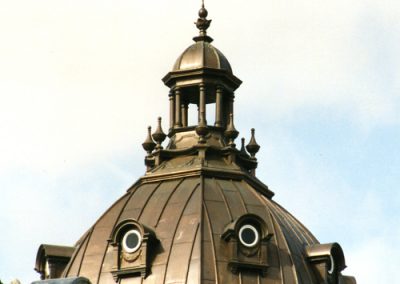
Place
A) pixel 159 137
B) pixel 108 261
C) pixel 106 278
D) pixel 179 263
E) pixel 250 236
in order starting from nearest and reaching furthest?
pixel 179 263 → pixel 250 236 → pixel 106 278 → pixel 108 261 → pixel 159 137

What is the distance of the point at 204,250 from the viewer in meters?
72.0

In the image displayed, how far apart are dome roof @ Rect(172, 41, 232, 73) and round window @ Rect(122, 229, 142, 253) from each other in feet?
40.3

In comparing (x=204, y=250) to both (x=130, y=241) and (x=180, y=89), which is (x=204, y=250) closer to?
(x=130, y=241)

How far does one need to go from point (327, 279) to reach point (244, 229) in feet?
17.4

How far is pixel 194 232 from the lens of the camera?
72812 millimetres

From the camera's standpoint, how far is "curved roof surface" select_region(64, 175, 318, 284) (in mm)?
71875

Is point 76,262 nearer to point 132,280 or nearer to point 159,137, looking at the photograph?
point 132,280

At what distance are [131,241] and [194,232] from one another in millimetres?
3134

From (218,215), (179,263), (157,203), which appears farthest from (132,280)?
(218,215)

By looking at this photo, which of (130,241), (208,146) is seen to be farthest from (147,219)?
(208,146)

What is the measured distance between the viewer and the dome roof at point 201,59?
82750 millimetres

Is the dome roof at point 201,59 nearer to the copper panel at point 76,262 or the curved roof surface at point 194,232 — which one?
the curved roof surface at point 194,232

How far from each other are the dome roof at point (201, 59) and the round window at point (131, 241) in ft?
40.3

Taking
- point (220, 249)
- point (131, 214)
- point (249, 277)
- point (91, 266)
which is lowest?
point (249, 277)
